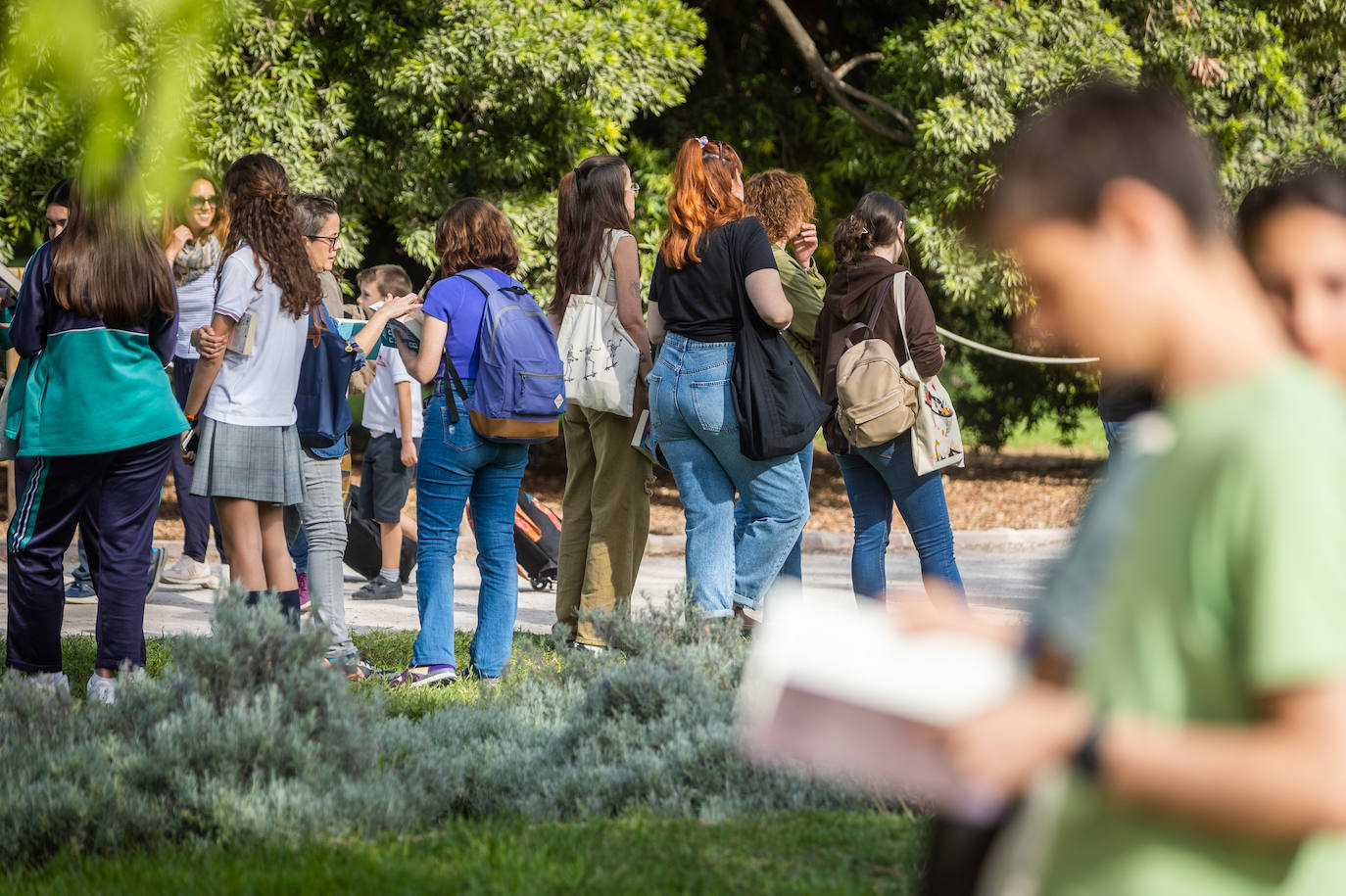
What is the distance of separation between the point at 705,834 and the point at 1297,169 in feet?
6.99

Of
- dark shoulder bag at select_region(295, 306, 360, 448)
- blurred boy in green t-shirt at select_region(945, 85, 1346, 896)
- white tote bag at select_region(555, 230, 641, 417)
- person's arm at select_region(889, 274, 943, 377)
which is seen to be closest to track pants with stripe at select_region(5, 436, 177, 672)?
dark shoulder bag at select_region(295, 306, 360, 448)

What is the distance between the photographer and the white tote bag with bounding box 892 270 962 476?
569 centimetres

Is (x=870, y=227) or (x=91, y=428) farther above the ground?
(x=870, y=227)

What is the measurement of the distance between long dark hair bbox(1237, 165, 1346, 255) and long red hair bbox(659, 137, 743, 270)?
2.85 metres

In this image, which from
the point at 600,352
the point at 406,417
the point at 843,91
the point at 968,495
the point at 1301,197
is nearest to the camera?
the point at 1301,197

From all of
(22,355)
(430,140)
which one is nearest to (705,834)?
(22,355)

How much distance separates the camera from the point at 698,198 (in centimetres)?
561

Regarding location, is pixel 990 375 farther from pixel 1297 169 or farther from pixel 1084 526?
pixel 1084 526

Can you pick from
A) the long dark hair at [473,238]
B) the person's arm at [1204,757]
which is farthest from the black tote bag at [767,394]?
the person's arm at [1204,757]

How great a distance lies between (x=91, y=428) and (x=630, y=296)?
215 centimetres

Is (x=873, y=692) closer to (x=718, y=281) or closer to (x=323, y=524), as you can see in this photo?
(x=718, y=281)

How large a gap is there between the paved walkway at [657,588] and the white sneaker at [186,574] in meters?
0.06

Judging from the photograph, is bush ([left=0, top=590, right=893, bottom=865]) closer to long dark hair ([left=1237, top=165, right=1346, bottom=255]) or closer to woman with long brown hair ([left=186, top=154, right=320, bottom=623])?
woman with long brown hair ([left=186, top=154, right=320, bottom=623])

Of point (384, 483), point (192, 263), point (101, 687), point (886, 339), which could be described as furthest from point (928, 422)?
point (192, 263)
